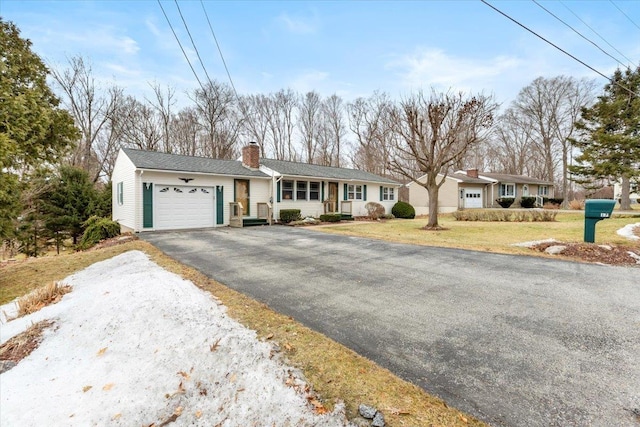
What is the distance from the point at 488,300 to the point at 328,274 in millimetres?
2698

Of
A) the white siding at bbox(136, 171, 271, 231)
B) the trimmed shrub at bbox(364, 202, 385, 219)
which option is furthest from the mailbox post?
the white siding at bbox(136, 171, 271, 231)

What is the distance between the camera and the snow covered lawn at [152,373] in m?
2.28

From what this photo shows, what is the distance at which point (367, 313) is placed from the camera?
3904 millimetres

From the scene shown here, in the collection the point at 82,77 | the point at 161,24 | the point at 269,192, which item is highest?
the point at 82,77

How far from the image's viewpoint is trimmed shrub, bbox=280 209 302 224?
52.5 ft

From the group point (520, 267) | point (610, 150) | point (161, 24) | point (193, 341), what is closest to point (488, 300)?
point (520, 267)

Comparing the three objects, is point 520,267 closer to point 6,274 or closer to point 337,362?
point 337,362

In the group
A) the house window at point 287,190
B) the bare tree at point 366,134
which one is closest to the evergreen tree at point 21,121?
the house window at point 287,190

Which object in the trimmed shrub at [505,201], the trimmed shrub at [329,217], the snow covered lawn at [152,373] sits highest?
the trimmed shrub at [505,201]

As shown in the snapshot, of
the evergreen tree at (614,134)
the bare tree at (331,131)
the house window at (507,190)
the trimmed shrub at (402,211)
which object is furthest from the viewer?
the bare tree at (331,131)

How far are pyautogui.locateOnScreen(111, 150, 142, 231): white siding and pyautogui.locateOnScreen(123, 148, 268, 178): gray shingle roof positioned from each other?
416 millimetres

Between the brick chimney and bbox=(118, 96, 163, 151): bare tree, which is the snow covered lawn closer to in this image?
the brick chimney

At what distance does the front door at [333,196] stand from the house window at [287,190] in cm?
296

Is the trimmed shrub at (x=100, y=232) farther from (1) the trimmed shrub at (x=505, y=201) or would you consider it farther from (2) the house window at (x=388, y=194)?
(1) the trimmed shrub at (x=505, y=201)
